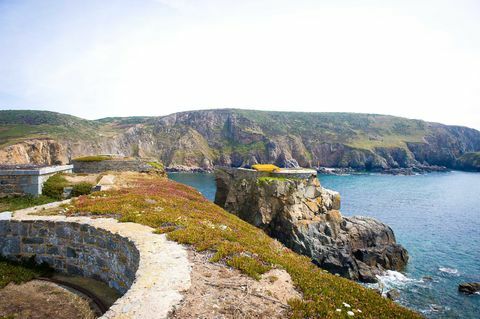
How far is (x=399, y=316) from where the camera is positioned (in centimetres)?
790

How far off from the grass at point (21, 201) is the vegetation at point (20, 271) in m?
6.96

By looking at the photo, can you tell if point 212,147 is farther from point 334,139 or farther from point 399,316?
point 399,316

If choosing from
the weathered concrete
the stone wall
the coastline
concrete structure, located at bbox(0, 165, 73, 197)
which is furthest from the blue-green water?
the coastline

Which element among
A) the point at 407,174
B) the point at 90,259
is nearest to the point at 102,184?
the point at 90,259

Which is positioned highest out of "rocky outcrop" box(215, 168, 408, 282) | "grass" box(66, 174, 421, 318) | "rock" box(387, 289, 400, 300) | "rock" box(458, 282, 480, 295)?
"grass" box(66, 174, 421, 318)

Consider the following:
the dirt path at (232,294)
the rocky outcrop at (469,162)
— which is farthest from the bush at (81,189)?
the rocky outcrop at (469,162)

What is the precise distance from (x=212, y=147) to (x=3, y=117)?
381 feet

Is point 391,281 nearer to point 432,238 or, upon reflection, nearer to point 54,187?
point 432,238

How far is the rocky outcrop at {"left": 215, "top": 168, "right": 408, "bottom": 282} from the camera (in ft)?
113

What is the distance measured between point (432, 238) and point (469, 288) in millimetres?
18481

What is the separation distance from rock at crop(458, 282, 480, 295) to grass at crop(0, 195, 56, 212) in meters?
38.7

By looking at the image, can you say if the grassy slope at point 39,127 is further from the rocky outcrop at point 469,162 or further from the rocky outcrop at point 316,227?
the rocky outcrop at point 469,162

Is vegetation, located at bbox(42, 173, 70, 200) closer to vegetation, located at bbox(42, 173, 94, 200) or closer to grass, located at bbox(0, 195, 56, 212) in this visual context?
vegetation, located at bbox(42, 173, 94, 200)

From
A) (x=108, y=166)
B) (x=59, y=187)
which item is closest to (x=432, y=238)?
(x=108, y=166)
